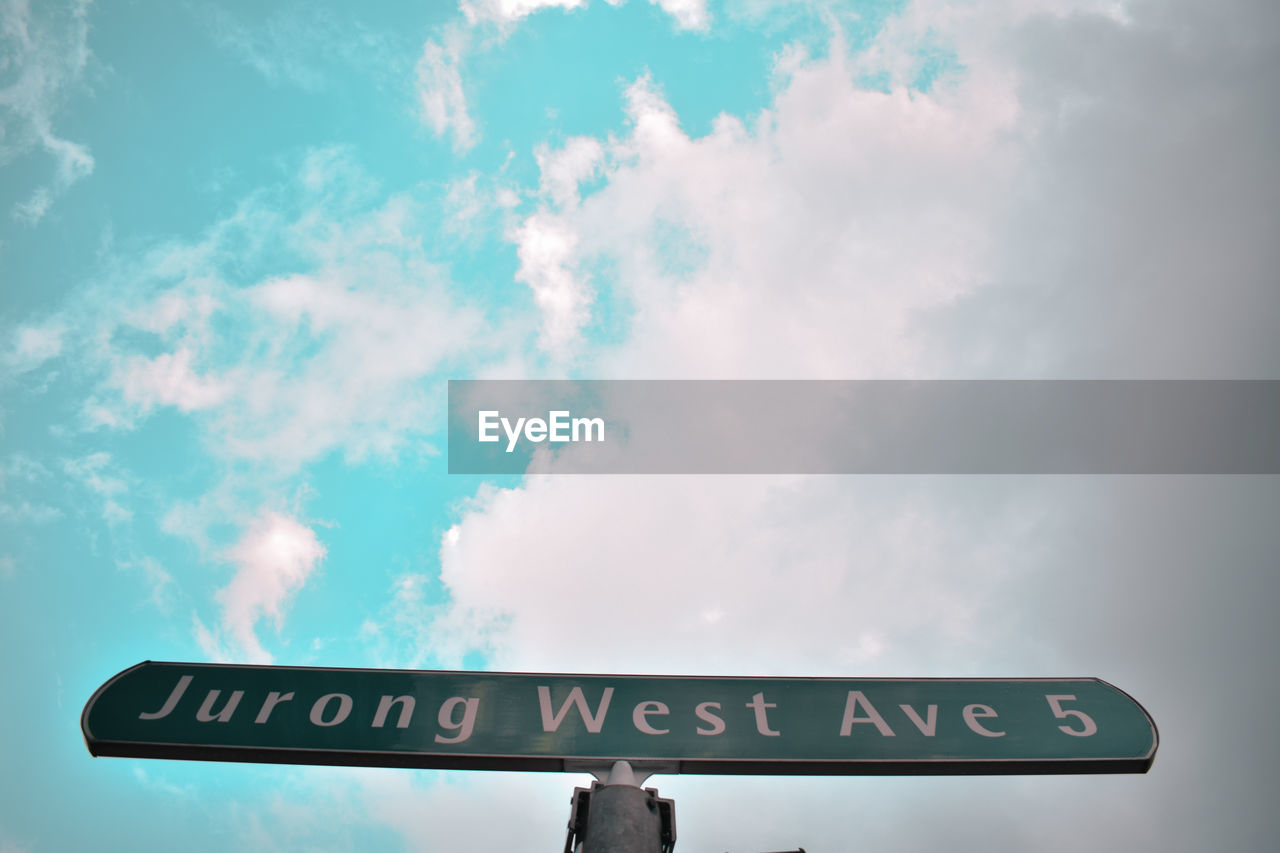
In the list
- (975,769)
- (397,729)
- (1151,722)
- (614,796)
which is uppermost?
(1151,722)

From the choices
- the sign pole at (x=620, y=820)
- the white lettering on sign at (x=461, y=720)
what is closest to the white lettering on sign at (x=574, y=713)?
the white lettering on sign at (x=461, y=720)

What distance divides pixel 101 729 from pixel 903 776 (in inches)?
148

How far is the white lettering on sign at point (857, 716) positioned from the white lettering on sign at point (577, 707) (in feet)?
3.73

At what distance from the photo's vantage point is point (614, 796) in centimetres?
319

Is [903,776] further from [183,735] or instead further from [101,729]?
[101,729]

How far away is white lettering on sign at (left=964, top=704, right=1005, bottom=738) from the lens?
13.1 ft

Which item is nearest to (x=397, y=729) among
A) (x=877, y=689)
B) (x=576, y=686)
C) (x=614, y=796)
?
(x=576, y=686)

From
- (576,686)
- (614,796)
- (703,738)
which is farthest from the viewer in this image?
(576,686)

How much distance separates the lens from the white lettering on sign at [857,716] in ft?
13.0

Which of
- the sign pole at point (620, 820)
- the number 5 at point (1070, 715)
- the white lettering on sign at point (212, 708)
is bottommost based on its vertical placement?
the sign pole at point (620, 820)

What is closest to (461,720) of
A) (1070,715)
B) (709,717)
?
(709,717)

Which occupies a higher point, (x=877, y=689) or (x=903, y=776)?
(x=877, y=689)

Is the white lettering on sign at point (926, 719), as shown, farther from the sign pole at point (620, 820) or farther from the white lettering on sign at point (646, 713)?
the sign pole at point (620, 820)

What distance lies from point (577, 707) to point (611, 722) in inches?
7.7
